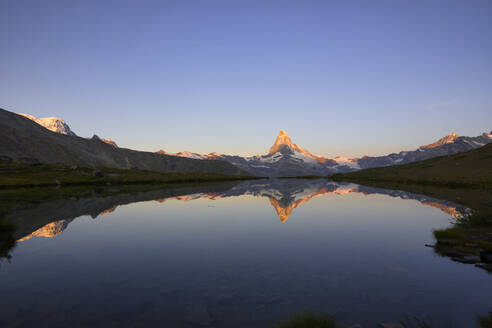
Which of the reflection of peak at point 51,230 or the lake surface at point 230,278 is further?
the reflection of peak at point 51,230

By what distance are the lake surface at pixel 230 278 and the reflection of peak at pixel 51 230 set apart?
0.50 ft

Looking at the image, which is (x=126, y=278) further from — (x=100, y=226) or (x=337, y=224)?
(x=337, y=224)

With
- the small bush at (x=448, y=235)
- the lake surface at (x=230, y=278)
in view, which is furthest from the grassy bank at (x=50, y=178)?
the small bush at (x=448, y=235)

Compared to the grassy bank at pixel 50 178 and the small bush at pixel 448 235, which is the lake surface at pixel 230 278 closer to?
the small bush at pixel 448 235

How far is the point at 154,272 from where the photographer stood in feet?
50.8

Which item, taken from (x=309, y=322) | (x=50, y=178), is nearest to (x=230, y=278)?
(x=309, y=322)

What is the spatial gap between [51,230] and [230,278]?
21.3 metres

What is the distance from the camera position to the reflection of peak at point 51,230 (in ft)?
80.3

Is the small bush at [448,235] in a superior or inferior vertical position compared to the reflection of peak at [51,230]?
superior

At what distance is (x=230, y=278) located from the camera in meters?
14.5

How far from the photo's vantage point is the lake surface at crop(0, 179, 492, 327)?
426 inches

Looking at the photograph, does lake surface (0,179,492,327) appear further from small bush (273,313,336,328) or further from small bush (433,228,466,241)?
small bush (273,313,336,328)

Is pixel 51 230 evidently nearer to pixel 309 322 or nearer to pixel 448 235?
pixel 309 322

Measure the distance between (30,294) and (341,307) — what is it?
13.4 m
